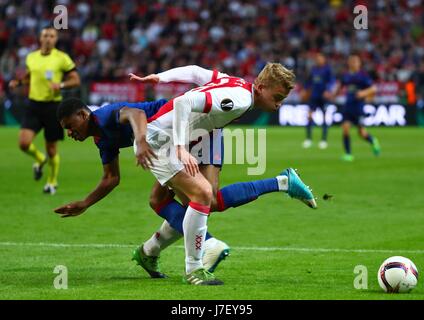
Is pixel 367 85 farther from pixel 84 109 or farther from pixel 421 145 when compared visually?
pixel 84 109

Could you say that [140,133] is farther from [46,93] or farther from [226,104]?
[46,93]

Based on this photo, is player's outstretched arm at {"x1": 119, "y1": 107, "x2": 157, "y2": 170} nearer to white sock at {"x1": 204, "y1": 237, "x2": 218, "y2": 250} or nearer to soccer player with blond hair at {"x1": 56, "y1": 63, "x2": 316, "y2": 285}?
soccer player with blond hair at {"x1": 56, "y1": 63, "x2": 316, "y2": 285}

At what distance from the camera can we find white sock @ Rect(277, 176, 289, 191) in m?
8.93

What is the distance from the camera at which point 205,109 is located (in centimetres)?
807

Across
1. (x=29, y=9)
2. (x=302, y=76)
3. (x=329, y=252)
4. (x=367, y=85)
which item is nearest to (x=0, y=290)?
(x=329, y=252)

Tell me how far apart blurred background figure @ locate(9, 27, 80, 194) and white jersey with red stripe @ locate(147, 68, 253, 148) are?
7.89 m

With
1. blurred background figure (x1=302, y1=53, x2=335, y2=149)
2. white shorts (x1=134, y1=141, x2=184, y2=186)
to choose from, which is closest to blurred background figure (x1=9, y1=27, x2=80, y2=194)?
white shorts (x1=134, y1=141, x2=184, y2=186)

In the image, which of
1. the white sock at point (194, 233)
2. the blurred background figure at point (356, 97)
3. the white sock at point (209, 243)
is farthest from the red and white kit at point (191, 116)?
the blurred background figure at point (356, 97)

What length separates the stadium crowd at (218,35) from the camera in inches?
1505

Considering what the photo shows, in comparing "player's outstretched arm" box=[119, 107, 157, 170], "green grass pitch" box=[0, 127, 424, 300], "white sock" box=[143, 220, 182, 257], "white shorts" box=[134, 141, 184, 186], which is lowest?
"green grass pitch" box=[0, 127, 424, 300]

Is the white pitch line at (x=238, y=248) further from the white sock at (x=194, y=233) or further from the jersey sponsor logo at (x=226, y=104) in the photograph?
the jersey sponsor logo at (x=226, y=104)

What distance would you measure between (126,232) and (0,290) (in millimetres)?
4164

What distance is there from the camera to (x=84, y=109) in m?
8.27

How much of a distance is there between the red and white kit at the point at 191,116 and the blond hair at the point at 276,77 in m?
0.13
